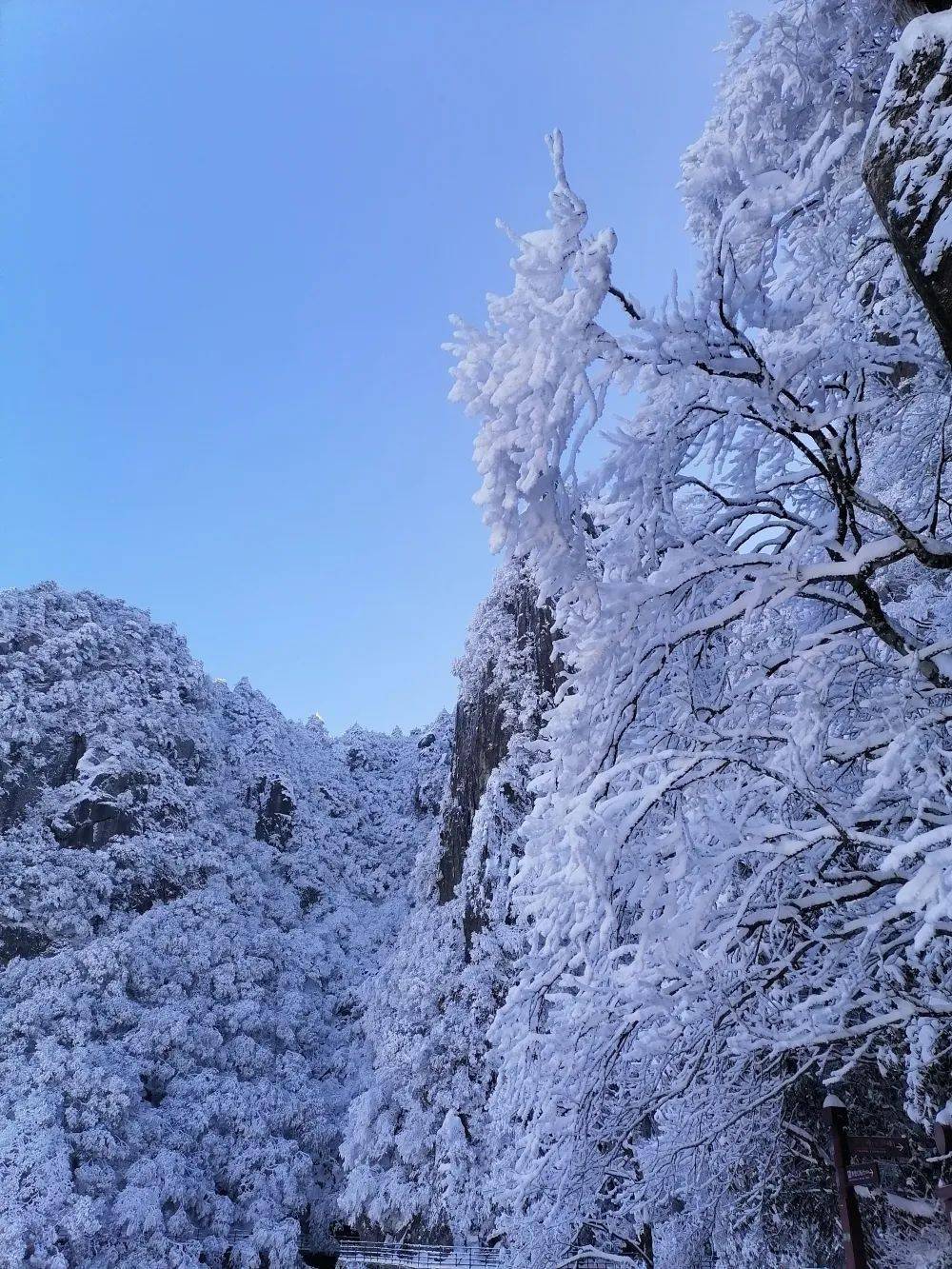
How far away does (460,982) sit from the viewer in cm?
2069

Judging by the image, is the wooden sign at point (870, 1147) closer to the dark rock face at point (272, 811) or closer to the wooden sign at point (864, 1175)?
the wooden sign at point (864, 1175)

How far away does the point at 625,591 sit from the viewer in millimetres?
3686

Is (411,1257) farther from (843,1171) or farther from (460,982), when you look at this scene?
(843,1171)

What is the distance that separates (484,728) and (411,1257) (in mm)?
13520

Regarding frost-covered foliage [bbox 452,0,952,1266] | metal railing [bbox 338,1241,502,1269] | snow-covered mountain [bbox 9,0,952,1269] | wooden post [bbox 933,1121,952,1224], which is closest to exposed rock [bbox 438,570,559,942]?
metal railing [bbox 338,1241,502,1269]

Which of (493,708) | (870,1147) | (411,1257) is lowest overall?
(411,1257)

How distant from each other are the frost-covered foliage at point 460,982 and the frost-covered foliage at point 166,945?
108 inches

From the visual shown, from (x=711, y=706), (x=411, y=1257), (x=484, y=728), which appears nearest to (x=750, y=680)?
(x=711, y=706)

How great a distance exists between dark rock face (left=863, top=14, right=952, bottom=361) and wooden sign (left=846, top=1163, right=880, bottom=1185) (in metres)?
6.38

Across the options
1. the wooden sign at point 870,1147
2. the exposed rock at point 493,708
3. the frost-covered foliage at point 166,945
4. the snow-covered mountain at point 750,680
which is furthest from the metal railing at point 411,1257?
Result: the wooden sign at point 870,1147

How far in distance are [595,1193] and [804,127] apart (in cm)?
802

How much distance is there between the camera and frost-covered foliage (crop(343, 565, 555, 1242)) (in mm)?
17641

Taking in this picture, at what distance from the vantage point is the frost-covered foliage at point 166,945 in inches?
738

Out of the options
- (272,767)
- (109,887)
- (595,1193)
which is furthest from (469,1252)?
(272,767)
